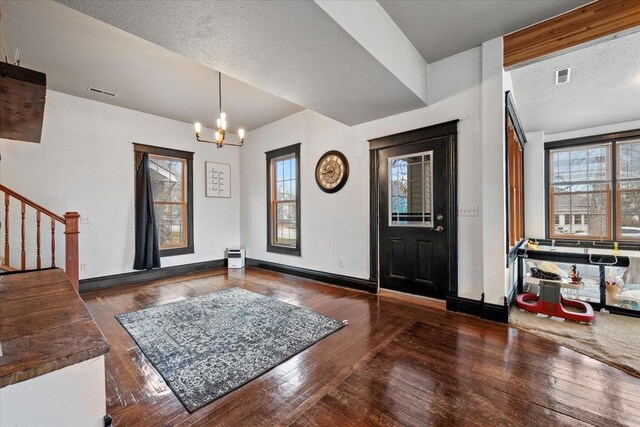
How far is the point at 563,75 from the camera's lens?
132 inches

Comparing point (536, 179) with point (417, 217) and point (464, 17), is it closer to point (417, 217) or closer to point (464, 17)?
point (417, 217)

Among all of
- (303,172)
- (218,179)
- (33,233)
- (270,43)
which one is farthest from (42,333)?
(218,179)

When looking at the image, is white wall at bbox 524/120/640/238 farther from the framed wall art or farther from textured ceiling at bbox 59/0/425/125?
the framed wall art

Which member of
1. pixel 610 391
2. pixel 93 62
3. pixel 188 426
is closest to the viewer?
pixel 188 426

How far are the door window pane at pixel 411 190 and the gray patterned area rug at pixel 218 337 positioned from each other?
164 centimetres

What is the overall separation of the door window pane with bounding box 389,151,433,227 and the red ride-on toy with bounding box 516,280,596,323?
4.40ft

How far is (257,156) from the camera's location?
18.9ft

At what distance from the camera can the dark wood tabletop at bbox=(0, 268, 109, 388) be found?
0.83 m

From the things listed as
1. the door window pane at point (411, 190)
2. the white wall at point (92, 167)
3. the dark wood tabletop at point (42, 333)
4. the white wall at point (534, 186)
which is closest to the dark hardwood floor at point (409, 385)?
the dark wood tabletop at point (42, 333)

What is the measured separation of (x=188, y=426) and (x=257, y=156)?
16.1 feet

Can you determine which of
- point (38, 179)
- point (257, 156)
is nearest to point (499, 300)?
point (257, 156)

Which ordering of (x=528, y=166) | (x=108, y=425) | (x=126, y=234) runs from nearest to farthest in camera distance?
1. (x=108, y=425)
2. (x=126, y=234)
3. (x=528, y=166)

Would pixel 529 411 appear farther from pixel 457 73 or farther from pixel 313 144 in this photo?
pixel 313 144

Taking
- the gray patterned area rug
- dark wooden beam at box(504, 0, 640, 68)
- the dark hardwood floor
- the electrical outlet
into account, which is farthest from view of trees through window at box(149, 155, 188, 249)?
dark wooden beam at box(504, 0, 640, 68)
